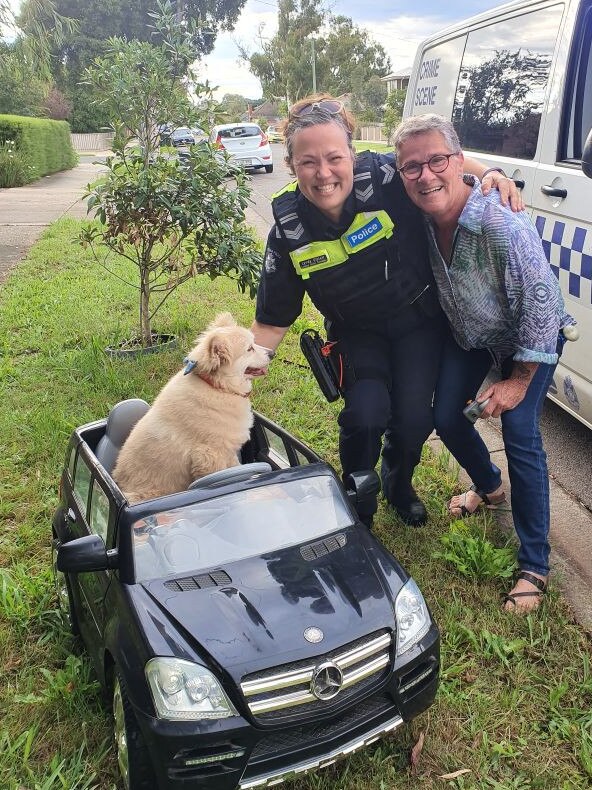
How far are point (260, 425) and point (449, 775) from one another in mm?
1588

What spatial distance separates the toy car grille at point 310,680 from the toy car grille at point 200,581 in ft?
1.11

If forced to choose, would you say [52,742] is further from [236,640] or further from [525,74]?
[525,74]

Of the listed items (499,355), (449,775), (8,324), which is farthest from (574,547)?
(8,324)

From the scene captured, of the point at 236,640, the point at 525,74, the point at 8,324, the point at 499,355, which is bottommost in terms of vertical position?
the point at 8,324

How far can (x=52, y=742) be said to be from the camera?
2311 mm

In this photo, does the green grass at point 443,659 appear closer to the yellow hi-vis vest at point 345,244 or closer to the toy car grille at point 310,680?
the toy car grille at point 310,680

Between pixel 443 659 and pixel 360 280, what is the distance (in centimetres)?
162

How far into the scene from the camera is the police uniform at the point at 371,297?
116 inches

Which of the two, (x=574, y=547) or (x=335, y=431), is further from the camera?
(x=335, y=431)

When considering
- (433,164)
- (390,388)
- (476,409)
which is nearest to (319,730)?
(476,409)

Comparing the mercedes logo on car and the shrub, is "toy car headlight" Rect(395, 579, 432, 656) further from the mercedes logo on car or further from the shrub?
the shrub

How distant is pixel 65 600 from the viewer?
287 centimetres

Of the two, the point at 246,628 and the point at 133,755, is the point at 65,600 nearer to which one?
the point at 133,755

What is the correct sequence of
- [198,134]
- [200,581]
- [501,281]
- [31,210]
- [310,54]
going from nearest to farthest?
1. [200,581]
2. [501,281]
3. [198,134]
4. [31,210]
5. [310,54]
